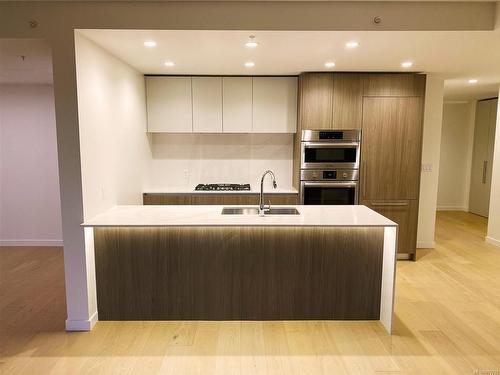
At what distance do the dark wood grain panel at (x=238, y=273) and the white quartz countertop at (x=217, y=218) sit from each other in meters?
0.11

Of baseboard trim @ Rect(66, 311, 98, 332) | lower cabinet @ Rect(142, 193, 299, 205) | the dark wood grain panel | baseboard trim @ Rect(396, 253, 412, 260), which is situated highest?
lower cabinet @ Rect(142, 193, 299, 205)

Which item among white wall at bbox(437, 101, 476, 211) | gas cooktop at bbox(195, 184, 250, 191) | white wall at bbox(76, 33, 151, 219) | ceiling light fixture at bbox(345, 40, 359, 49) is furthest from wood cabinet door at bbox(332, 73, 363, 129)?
white wall at bbox(437, 101, 476, 211)

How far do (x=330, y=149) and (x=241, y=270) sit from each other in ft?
6.99

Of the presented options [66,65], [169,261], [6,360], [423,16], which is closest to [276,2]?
[423,16]

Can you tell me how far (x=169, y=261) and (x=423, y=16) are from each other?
2.81 meters

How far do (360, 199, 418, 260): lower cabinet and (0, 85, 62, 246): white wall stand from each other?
4.37m

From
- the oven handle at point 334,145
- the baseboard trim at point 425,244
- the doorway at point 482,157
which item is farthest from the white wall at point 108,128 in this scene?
the doorway at point 482,157

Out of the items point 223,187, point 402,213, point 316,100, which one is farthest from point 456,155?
point 223,187

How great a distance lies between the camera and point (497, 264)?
15.0 feet

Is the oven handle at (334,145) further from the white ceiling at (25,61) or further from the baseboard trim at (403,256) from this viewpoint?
the white ceiling at (25,61)

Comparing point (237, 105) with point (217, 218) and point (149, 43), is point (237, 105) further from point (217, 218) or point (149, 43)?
point (217, 218)

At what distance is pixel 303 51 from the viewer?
3.35 metres

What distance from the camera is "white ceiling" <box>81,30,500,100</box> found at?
284 cm

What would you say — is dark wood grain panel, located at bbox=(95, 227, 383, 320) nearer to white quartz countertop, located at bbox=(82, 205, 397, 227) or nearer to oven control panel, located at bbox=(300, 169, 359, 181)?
white quartz countertop, located at bbox=(82, 205, 397, 227)
